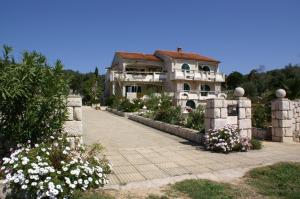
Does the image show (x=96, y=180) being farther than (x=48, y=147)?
No

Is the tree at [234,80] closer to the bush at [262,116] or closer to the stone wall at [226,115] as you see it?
the bush at [262,116]

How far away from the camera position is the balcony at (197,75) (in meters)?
37.4

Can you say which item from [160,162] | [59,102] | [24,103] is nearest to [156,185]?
[160,162]

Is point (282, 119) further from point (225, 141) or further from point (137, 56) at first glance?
point (137, 56)

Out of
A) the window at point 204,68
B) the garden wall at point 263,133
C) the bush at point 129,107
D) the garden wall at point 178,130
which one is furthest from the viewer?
the window at point 204,68

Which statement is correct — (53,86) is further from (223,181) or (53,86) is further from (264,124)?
(264,124)

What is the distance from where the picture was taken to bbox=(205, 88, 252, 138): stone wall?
9477 mm

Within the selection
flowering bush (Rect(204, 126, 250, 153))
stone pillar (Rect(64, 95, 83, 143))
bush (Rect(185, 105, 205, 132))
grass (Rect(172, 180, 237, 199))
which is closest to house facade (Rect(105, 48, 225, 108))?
bush (Rect(185, 105, 205, 132))

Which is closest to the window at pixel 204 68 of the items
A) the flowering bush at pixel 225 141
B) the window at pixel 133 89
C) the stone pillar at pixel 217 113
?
the window at pixel 133 89

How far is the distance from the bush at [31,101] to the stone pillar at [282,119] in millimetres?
8764

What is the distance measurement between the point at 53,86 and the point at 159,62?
35.4 m

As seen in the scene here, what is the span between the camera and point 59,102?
21.6 ft

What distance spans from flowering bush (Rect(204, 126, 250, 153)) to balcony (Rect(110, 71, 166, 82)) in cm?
2752

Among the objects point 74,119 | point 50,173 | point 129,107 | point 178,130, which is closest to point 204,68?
point 129,107
